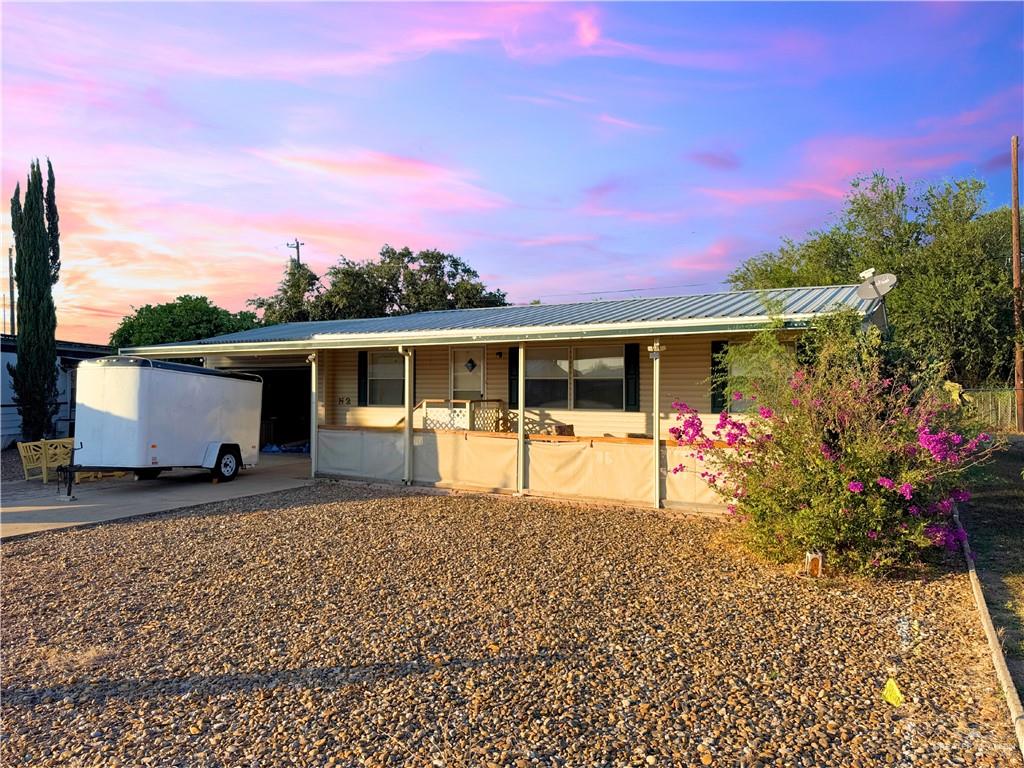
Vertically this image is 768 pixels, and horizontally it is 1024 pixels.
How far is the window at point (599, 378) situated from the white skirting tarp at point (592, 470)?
80.0 inches

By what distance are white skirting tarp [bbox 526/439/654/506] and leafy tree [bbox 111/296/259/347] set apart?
70.5 ft

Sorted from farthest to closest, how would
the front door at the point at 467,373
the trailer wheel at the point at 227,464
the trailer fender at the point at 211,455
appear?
the front door at the point at 467,373, the trailer wheel at the point at 227,464, the trailer fender at the point at 211,455

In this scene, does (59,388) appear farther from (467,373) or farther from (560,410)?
(560,410)

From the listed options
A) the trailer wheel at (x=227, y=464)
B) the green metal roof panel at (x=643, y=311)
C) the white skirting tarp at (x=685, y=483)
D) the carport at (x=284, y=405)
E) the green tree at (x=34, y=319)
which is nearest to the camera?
the white skirting tarp at (x=685, y=483)

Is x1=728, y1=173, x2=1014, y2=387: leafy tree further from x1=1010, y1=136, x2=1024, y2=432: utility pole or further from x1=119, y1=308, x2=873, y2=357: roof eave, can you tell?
x1=119, y1=308, x2=873, y2=357: roof eave

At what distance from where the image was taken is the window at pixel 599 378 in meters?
11.8

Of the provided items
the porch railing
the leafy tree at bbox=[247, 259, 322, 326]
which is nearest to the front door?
the porch railing

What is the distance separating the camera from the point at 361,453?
12164 mm

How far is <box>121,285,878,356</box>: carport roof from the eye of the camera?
8852 millimetres

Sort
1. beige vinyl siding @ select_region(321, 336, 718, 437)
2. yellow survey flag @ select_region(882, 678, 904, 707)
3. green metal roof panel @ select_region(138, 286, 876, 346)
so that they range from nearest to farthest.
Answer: yellow survey flag @ select_region(882, 678, 904, 707)
green metal roof panel @ select_region(138, 286, 876, 346)
beige vinyl siding @ select_region(321, 336, 718, 437)

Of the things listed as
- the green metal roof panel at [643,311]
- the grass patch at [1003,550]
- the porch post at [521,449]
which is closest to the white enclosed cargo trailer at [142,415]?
the green metal roof panel at [643,311]

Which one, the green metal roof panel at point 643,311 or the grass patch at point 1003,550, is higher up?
the green metal roof panel at point 643,311

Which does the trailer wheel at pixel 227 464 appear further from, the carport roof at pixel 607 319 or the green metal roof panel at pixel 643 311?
the green metal roof panel at pixel 643 311

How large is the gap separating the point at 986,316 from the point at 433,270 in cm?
2294
